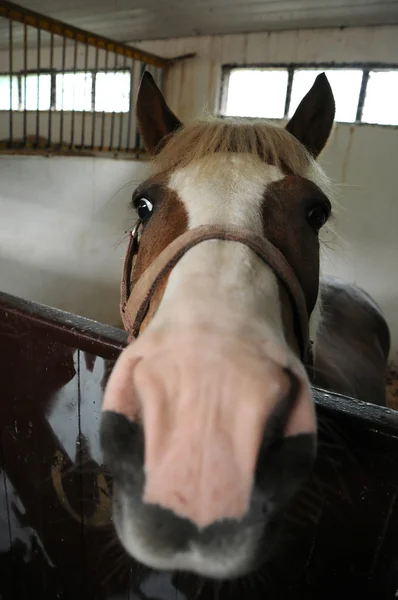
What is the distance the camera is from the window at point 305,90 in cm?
385

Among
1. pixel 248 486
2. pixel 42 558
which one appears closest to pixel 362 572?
pixel 248 486

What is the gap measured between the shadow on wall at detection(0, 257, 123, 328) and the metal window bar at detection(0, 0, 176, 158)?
115 cm

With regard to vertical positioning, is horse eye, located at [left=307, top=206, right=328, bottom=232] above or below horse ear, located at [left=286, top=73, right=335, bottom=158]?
below

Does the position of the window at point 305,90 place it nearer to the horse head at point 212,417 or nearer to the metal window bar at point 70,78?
the metal window bar at point 70,78

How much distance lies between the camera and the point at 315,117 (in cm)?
134

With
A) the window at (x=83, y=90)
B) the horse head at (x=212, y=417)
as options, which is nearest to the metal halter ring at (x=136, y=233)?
the horse head at (x=212, y=417)

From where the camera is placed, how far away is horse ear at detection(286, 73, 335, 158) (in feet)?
4.27

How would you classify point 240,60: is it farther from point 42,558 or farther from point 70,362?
point 42,558

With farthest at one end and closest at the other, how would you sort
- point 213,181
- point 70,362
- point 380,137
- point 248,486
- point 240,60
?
point 240,60, point 380,137, point 70,362, point 213,181, point 248,486

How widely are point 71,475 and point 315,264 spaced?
3.02ft

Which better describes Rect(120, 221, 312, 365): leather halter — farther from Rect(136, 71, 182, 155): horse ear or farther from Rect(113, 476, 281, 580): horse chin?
Rect(136, 71, 182, 155): horse ear

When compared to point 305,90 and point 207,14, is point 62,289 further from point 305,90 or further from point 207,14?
point 305,90

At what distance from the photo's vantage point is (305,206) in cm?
100

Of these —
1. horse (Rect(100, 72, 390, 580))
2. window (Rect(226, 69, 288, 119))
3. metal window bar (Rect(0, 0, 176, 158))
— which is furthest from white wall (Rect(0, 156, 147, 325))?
horse (Rect(100, 72, 390, 580))
